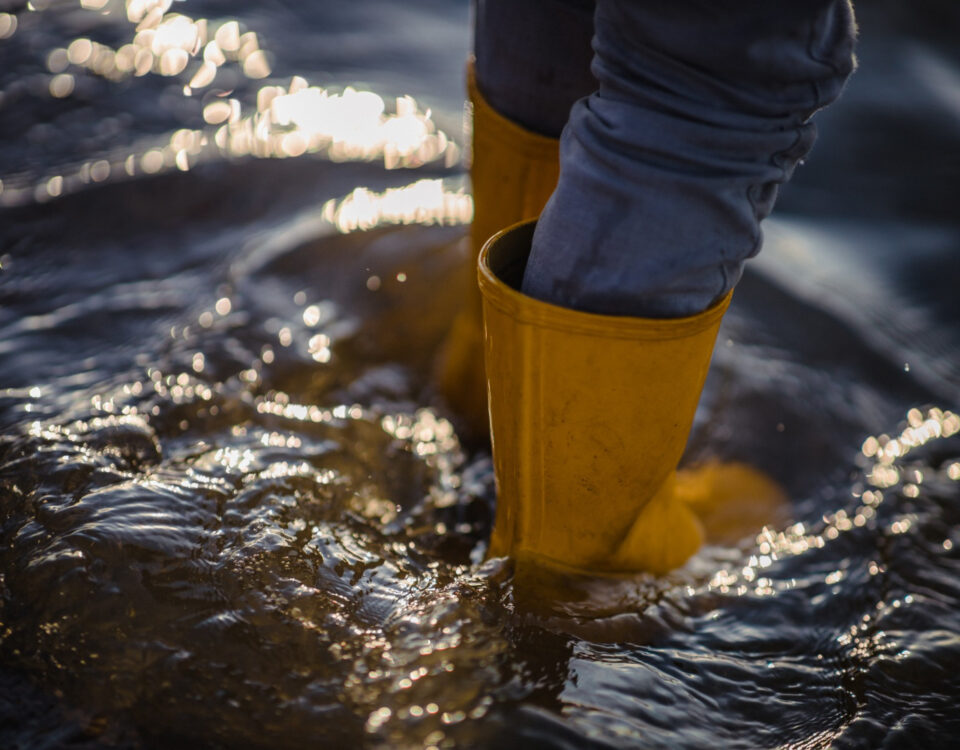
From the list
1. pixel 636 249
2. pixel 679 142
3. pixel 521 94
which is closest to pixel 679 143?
pixel 679 142

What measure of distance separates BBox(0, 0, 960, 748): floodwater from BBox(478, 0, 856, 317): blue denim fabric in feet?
1.36

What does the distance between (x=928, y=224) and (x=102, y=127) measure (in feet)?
6.85

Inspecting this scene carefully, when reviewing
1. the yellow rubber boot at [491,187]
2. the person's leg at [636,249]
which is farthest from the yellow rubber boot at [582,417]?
the yellow rubber boot at [491,187]

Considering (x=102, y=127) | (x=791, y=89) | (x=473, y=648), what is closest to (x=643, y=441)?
(x=473, y=648)

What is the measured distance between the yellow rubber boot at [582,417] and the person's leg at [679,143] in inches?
1.5

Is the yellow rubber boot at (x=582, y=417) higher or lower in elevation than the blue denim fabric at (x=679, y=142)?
lower

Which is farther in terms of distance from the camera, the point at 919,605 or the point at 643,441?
the point at 919,605

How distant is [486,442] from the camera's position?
1.41 m

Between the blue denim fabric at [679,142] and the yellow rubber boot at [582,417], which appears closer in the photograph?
the blue denim fabric at [679,142]

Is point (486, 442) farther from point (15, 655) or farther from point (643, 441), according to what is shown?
point (15, 655)

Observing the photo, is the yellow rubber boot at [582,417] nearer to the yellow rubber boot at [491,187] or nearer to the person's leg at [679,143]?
the person's leg at [679,143]

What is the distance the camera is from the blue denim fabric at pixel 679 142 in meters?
0.79

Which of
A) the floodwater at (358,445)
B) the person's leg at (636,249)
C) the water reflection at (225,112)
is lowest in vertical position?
the floodwater at (358,445)

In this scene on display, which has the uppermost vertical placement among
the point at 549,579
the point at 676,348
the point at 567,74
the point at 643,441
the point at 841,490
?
the point at 567,74
